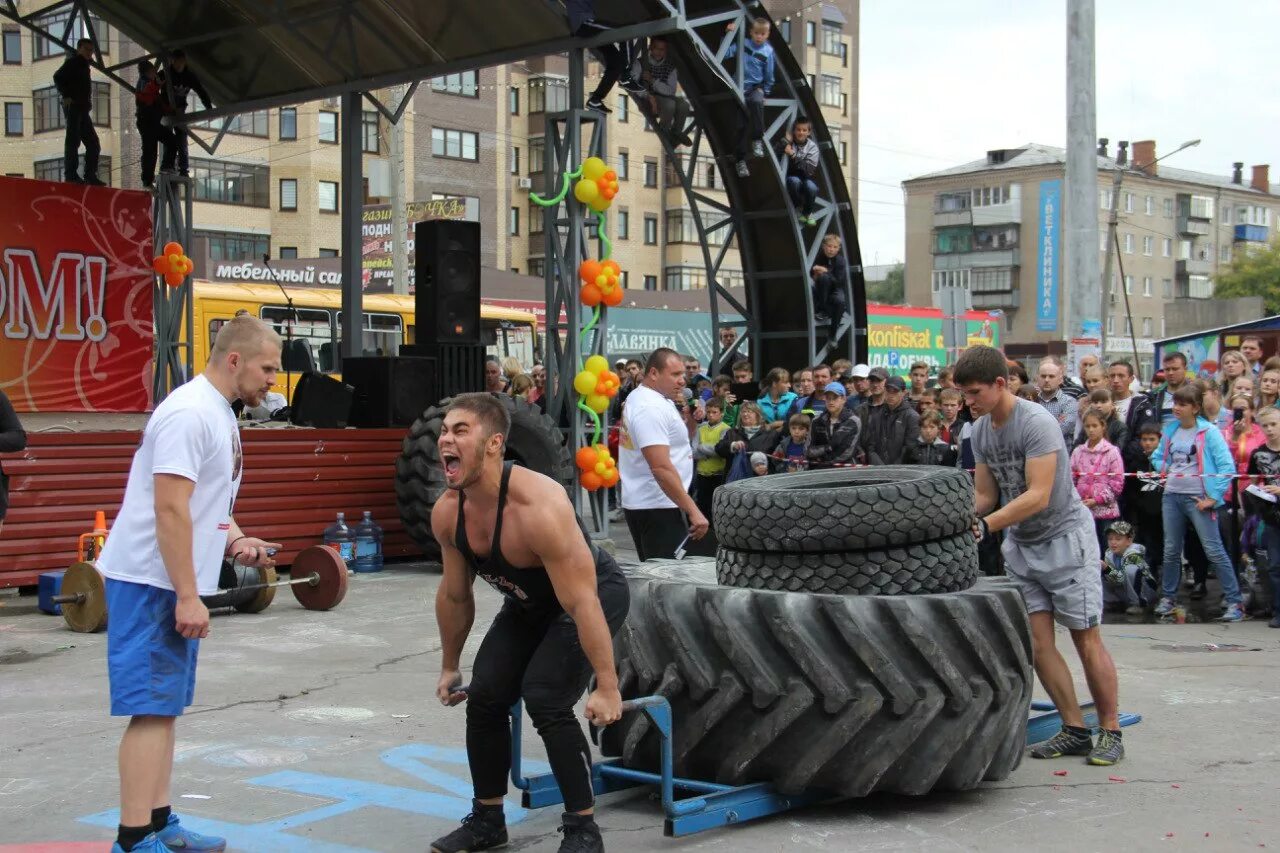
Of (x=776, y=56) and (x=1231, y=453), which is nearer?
(x=1231, y=453)

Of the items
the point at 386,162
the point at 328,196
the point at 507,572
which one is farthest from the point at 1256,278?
the point at 507,572

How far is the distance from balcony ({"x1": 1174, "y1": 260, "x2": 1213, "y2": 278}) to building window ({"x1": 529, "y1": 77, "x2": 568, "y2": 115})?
62.3 m

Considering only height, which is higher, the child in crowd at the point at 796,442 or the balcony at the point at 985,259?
the balcony at the point at 985,259

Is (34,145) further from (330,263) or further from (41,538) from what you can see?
(41,538)

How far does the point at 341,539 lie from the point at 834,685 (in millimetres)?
8430

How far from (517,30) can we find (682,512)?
743 cm

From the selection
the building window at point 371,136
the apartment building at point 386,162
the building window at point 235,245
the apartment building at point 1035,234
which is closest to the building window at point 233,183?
the apartment building at point 386,162

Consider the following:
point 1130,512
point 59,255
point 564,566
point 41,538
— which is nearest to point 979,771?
point 564,566

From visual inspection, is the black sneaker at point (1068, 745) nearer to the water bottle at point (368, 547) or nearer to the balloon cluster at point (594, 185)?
the water bottle at point (368, 547)

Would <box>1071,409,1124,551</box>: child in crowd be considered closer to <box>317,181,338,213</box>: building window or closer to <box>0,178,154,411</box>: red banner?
<box>0,178,154,411</box>: red banner

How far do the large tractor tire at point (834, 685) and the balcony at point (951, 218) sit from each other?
9604 cm

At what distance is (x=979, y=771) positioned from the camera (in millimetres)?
5227

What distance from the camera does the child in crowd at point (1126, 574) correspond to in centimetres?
1030

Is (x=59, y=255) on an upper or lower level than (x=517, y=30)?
lower
